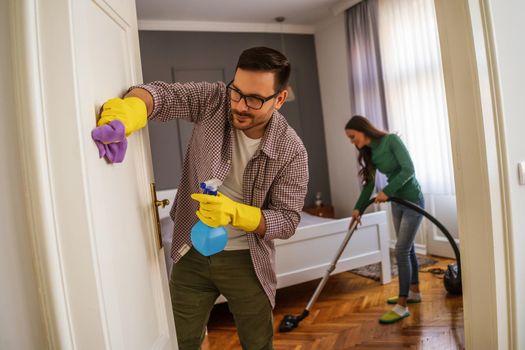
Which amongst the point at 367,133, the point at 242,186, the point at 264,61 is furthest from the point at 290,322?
the point at 264,61

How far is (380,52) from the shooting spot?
13.1 feet

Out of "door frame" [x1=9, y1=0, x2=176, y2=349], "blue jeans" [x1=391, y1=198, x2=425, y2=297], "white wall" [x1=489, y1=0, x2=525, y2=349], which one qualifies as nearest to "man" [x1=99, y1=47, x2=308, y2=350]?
"door frame" [x1=9, y1=0, x2=176, y2=349]

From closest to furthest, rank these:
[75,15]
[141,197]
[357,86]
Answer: [75,15] < [141,197] < [357,86]

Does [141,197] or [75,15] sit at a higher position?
[75,15]

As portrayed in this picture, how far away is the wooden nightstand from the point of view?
4.58 meters

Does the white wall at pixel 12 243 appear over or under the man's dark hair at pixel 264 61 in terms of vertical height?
under

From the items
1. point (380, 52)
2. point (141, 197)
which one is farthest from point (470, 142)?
point (380, 52)

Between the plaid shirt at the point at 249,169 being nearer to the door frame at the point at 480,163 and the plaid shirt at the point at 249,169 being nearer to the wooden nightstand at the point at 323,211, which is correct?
the door frame at the point at 480,163

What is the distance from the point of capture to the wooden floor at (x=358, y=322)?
2.26 m

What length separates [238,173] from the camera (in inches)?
53.5

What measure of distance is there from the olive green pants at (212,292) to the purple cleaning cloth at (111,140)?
1.95 feet

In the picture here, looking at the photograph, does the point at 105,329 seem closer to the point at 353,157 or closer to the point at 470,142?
the point at 470,142

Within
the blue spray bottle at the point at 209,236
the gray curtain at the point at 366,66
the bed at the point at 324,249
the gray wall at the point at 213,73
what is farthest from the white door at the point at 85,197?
the gray curtain at the point at 366,66

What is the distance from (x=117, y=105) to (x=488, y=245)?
128cm
